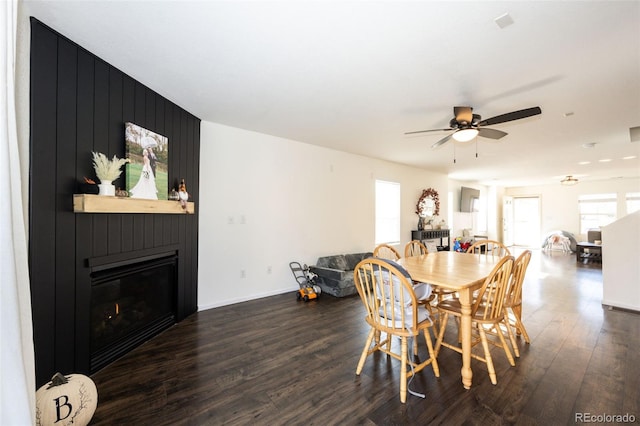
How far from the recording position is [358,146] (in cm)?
494

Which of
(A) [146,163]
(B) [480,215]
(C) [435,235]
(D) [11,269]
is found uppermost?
(A) [146,163]

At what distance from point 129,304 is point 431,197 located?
7054 mm

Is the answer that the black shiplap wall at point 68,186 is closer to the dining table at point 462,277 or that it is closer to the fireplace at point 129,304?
the fireplace at point 129,304

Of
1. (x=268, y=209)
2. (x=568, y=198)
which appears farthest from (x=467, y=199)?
(x=268, y=209)

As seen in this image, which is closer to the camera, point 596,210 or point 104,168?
point 104,168

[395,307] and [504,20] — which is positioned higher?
[504,20]

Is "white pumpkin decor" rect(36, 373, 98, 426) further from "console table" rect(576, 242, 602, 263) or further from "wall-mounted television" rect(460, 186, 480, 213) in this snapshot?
"console table" rect(576, 242, 602, 263)

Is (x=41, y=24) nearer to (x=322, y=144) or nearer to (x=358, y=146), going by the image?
(x=322, y=144)

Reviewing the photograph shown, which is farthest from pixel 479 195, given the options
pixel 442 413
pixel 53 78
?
pixel 53 78

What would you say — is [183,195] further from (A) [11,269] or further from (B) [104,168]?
(A) [11,269]

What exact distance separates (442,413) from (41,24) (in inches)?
150

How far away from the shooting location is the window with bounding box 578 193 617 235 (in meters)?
8.99

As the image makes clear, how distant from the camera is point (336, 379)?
2109 millimetres

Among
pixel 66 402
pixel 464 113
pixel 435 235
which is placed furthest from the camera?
pixel 435 235
